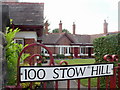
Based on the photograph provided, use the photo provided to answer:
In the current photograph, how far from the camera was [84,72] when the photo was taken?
189 centimetres

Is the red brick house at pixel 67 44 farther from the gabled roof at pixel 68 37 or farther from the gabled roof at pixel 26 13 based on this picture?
the gabled roof at pixel 26 13

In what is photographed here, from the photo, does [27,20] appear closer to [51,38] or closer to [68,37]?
[51,38]

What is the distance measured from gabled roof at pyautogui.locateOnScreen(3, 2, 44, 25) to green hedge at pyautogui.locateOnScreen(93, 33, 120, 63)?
3434mm

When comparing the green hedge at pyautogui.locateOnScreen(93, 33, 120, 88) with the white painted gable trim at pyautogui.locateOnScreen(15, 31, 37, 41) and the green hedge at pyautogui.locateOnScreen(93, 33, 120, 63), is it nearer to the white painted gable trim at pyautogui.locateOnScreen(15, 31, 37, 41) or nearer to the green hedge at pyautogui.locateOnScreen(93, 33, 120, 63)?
the green hedge at pyautogui.locateOnScreen(93, 33, 120, 63)

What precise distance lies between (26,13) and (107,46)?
216 inches

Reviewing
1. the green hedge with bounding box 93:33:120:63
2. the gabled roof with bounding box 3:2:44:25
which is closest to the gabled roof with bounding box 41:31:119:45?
the gabled roof with bounding box 3:2:44:25

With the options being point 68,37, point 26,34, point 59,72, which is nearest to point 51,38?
point 68,37

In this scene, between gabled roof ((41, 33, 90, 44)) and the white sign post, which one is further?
gabled roof ((41, 33, 90, 44))

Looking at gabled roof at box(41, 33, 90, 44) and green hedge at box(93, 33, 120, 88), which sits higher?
gabled roof at box(41, 33, 90, 44)

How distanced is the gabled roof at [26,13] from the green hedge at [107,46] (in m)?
3.43

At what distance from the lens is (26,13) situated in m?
8.90

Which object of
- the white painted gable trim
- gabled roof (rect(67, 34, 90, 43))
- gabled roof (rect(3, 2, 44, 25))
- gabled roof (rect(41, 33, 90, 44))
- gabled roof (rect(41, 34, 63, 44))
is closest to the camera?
gabled roof (rect(3, 2, 44, 25))

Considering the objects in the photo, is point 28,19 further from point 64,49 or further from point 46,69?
point 64,49

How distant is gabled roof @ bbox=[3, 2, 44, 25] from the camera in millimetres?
8141
